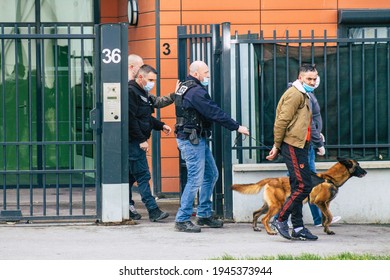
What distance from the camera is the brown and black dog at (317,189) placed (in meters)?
11.9

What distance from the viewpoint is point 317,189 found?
39.5 ft

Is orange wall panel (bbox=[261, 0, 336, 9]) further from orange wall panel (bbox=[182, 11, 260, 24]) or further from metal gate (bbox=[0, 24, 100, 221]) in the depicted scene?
metal gate (bbox=[0, 24, 100, 221])

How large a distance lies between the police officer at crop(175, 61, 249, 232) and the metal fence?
2.68 feet

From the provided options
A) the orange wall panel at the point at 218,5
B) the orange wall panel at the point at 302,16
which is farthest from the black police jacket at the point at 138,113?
the orange wall panel at the point at 302,16

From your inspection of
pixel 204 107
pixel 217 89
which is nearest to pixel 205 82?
pixel 204 107

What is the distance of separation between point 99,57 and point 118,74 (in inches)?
11.7

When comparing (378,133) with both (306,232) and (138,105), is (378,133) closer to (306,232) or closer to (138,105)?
(306,232)

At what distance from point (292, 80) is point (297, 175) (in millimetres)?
2000

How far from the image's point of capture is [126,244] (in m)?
11.2

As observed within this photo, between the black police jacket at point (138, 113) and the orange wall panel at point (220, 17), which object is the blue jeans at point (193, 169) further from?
the orange wall panel at point (220, 17)

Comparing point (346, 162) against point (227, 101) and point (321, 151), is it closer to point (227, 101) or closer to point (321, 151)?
point (321, 151)

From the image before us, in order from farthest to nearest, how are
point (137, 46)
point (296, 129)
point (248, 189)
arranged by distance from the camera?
1. point (137, 46)
2. point (248, 189)
3. point (296, 129)

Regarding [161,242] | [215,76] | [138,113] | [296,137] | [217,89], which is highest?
[215,76]

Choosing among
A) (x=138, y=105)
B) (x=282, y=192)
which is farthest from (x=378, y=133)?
(x=138, y=105)
